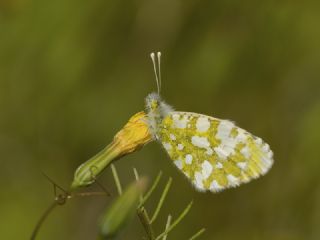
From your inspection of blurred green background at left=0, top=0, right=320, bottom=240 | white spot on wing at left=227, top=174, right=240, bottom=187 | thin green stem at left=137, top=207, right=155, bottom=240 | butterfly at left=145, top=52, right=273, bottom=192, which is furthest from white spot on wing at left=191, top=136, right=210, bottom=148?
blurred green background at left=0, top=0, right=320, bottom=240

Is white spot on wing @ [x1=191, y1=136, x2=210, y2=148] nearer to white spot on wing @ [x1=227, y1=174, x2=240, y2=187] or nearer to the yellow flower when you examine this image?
white spot on wing @ [x1=227, y1=174, x2=240, y2=187]

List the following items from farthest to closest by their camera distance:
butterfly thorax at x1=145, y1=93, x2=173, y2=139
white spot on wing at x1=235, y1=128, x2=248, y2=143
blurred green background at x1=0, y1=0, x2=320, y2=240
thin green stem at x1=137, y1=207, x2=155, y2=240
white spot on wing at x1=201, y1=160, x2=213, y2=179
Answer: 1. blurred green background at x1=0, y1=0, x2=320, y2=240
2. white spot on wing at x1=235, y1=128, x2=248, y2=143
3. white spot on wing at x1=201, y1=160, x2=213, y2=179
4. butterfly thorax at x1=145, y1=93, x2=173, y2=139
5. thin green stem at x1=137, y1=207, x2=155, y2=240

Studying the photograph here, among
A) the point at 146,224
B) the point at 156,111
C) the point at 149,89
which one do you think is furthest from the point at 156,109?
the point at 149,89

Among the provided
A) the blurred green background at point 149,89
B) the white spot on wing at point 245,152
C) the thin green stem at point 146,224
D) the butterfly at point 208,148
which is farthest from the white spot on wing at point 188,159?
the blurred green background at point 149,89

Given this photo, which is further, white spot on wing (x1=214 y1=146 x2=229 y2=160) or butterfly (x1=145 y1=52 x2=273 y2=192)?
white spot on wing (x1=214 y1=146 x2=229 y2=160)

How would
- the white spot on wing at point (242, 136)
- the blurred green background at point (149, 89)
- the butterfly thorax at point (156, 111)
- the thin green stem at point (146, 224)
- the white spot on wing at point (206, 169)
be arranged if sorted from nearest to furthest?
1. the thin green stem at point (146, 224)
2. the butterfly thorax at point (156, 111)
3. the white spot on wing at point (206, 169)
4. the white spot on wing at point (242, 136)
5. the blurred green background at point (149, 89)

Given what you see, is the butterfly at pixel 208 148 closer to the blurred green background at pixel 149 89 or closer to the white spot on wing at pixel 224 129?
the white spot on wing at pixel 224 129

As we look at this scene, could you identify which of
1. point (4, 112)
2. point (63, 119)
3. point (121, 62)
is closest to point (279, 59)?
point (121, 62)

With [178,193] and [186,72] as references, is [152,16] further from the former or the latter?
[178,193]
